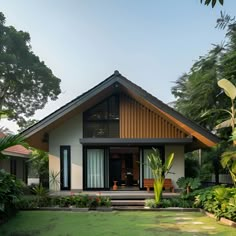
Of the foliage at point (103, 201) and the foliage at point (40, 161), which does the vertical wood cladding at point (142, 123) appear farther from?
the foliage at point (40, 161)

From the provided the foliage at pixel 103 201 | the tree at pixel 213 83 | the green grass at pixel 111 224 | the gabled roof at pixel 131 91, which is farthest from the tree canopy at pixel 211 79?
the green grass at pixel 111 224

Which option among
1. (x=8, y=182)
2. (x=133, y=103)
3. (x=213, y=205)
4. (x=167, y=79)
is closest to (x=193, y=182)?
(x=213, y=205)

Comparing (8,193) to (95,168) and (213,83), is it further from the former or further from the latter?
(213,83)

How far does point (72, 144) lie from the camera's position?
15062 mm

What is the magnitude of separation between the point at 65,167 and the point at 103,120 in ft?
8.39

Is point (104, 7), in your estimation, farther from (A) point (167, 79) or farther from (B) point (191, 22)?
(A) point (167, 79)


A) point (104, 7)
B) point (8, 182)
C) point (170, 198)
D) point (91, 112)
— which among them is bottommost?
point (170, 198)

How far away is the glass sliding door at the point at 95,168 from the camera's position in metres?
15.0

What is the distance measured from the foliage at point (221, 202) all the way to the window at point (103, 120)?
5.12 m

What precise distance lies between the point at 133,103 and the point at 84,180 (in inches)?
152

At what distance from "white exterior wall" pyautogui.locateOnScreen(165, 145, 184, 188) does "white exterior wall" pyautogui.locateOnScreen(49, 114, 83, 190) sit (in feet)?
12.2

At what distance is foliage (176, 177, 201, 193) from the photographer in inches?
510

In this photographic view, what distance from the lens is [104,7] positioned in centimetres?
940

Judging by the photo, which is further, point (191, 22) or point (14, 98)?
point (14, 98)
